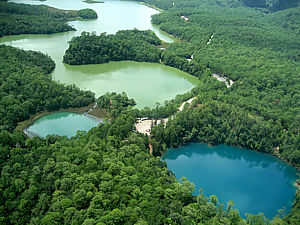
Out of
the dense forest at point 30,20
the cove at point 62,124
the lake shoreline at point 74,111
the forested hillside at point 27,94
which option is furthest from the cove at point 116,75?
the cove at point 62,124

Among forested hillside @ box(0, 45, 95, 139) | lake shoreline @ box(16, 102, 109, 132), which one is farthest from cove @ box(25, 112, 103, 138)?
forested hillside @ box(0, 45, 95, 139)

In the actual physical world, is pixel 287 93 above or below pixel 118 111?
above

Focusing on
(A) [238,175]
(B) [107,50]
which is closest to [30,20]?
(B) [107,50]

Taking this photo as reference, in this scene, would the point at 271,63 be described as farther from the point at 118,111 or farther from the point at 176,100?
the point at 118,111

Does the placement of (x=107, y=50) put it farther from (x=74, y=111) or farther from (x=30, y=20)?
(x=30, y=20)

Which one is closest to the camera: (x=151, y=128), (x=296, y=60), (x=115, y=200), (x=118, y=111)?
(x=115, y=200)

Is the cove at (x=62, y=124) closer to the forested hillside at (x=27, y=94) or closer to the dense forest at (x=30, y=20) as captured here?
the forested hillside at (x=27, y=94)

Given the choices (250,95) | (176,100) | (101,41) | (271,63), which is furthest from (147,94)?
(271,63)
